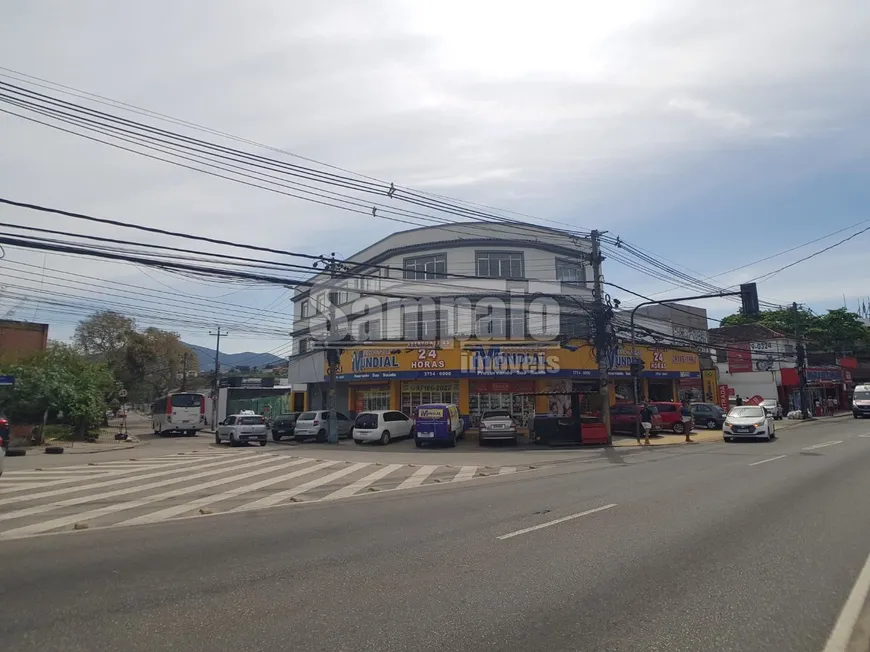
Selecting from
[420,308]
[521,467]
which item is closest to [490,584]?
[521,467]

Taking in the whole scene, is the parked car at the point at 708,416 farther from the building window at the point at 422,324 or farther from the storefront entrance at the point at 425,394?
the building window at the point at 422,324

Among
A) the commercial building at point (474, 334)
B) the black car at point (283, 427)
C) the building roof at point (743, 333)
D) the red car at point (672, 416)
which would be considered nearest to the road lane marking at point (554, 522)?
the commercial building at point (474, 334)

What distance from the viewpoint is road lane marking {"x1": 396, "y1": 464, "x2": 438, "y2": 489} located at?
1383 cm

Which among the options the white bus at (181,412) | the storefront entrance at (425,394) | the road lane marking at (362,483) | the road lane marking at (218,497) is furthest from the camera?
the white bus at (181,412)

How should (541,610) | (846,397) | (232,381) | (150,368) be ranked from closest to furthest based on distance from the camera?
(541,610) → (232,381) → (150,368) → (846,397)

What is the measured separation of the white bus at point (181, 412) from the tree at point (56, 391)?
22.1 ft

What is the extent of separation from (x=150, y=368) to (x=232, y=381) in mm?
10324

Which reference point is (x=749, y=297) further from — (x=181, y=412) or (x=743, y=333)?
(x=743, y=333)

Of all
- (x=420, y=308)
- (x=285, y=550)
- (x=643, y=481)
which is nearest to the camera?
(x=285, y=550)

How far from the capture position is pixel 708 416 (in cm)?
3472

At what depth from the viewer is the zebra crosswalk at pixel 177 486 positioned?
32.5 feet

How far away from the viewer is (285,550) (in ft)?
24.3

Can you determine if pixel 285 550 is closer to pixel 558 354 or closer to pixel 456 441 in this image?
pixel 456 441

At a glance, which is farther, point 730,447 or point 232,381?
point 232,381
